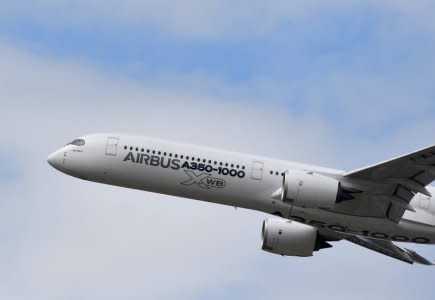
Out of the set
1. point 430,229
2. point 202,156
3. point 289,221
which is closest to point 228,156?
point 202,156

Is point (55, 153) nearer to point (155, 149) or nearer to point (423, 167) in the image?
point (155, 149)

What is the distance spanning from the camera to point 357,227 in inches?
2303

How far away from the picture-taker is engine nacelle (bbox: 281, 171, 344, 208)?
55625 mm

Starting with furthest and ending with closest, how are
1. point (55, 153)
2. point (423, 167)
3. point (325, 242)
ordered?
point (325, 242) → point (55, 153) → point (423, 167)

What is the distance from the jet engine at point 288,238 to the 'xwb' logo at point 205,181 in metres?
6.16

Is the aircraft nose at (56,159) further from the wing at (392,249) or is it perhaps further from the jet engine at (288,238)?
the wing at (392,249)

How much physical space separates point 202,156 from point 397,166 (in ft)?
30.9

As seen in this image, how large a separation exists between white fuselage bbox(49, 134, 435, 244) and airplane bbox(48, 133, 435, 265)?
0.05 m

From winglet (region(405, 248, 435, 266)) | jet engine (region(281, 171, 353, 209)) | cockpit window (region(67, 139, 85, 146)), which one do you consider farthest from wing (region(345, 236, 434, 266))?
cockpit window (region(67, 139, 85, 146))

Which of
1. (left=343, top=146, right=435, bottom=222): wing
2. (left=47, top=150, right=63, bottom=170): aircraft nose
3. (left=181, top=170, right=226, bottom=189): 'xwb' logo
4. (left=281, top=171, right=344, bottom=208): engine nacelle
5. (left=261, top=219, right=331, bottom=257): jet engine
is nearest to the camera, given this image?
(left=343, top=146, right=435, bottom=222): wing

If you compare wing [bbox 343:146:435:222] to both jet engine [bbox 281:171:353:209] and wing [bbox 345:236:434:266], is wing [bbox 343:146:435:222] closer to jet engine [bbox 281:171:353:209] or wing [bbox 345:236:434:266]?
jet engine [bbox 281:171:353:209]

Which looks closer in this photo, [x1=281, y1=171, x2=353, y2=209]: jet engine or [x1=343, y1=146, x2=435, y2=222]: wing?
[x1=343, y1=146, x2=435, y2=222]: wing

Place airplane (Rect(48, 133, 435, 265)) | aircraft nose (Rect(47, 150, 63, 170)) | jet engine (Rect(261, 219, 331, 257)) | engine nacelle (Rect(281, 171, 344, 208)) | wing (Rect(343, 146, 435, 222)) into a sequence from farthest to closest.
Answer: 1. jet engine (Rect(261, 219, 331, 257))
2. aircraft nose (Rect(47, 150, 63, 170))
3. airplane (Rect(48, 133, 435, 265))
4. engine nacelle (Rect(281, 171, 344, 208))
5. wing (Rect(343, 146, 435, 222))

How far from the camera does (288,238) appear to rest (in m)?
62.3
